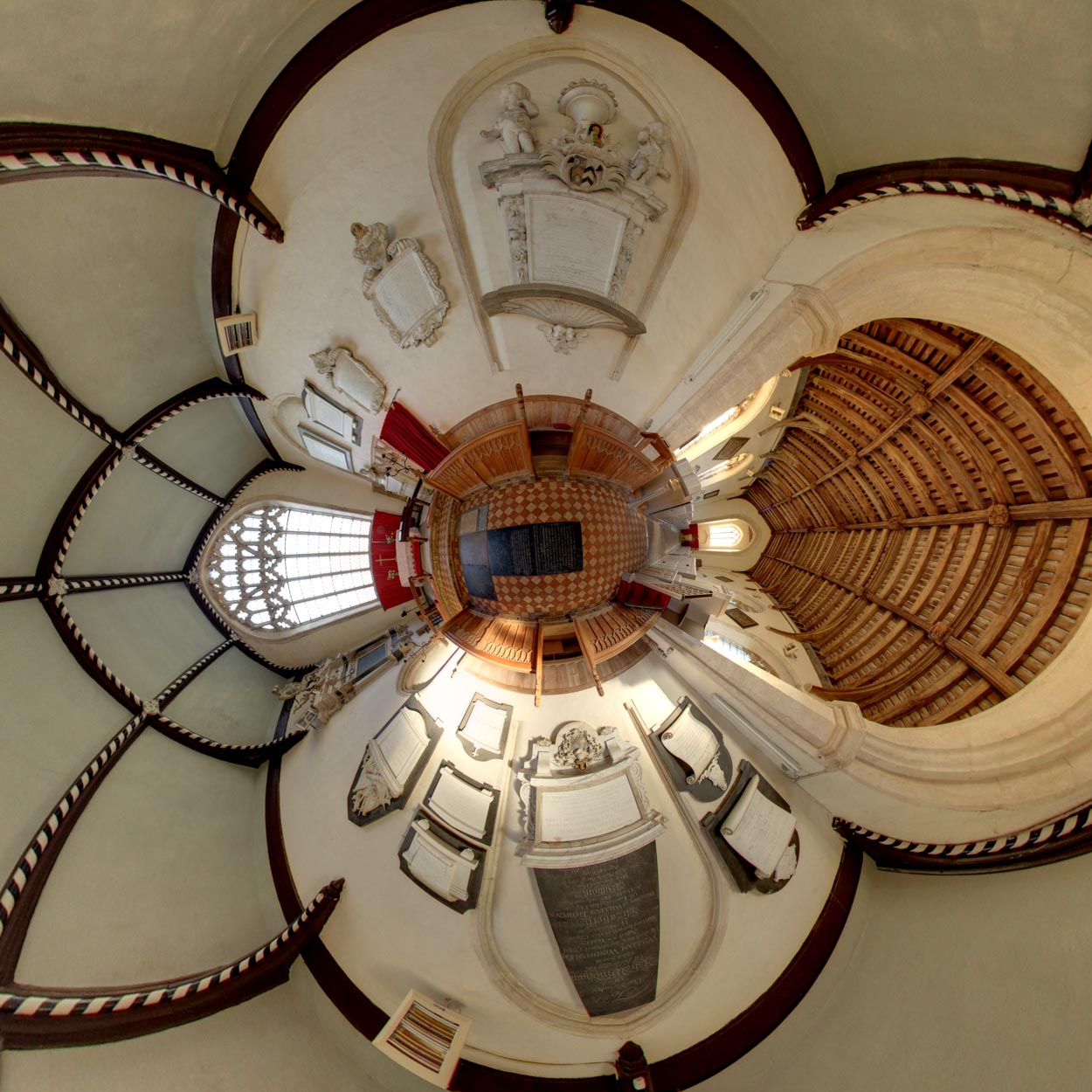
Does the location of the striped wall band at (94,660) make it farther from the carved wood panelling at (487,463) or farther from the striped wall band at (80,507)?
the carved wood panelling at (487,463)

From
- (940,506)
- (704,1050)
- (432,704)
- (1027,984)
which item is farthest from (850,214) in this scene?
(704,1050)

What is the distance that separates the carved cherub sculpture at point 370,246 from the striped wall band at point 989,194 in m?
2.68

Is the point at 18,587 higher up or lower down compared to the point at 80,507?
lower down

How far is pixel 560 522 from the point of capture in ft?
15.0

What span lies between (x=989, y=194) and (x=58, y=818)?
243 inches

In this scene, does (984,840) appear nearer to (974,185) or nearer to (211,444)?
(974,185)

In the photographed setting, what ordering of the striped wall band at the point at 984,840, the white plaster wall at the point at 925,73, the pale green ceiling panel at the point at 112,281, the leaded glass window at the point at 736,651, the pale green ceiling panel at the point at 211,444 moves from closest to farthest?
the white plaster wall at the point at 925,73 < the pale green ceiling panel at the point at 112,281 < the striped wall band at the point at 984,840 < the pale green ceiling panel at the point at 211,444 < the leaded glass window at the point at 736,651

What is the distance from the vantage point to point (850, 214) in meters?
2.45

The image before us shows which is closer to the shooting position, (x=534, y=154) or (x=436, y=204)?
(x=534, y=154)

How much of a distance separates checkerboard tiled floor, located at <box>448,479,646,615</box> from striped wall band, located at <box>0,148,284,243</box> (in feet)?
8.99

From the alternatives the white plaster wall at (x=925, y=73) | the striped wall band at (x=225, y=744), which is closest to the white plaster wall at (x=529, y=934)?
the striped wall band at (x=225, y=744)

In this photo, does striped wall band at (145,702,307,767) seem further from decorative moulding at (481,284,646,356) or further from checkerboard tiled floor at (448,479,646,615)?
decorative moulding at (481,284,646,356)

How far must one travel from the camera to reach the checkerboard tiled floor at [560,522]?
Result: 15.1 feet

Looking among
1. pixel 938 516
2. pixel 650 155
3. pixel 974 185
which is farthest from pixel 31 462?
pixel 938 516
